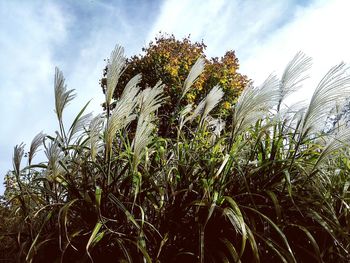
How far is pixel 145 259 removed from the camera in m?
2.55

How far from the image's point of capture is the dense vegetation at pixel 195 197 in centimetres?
263

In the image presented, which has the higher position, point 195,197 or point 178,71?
point 178,71

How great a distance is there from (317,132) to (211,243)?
3.48 feet

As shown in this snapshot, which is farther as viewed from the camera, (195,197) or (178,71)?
(178,71)

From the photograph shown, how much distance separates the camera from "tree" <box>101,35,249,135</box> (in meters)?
11.5

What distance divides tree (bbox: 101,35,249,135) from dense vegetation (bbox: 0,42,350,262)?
27.3ft

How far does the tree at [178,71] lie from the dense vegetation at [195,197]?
327 inches

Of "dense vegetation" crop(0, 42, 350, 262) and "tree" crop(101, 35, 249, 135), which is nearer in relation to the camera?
"dense vegetation" crop(0, 42, 350, 262)

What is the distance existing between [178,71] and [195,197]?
9.18 metres

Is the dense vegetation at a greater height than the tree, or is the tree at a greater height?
the tree

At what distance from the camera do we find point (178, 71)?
38.8 feet

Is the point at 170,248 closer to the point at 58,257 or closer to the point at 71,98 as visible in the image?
the point at 58,257

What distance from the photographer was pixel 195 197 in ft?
9.22

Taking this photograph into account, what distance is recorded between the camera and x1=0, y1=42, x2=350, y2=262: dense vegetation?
8.64 ft
